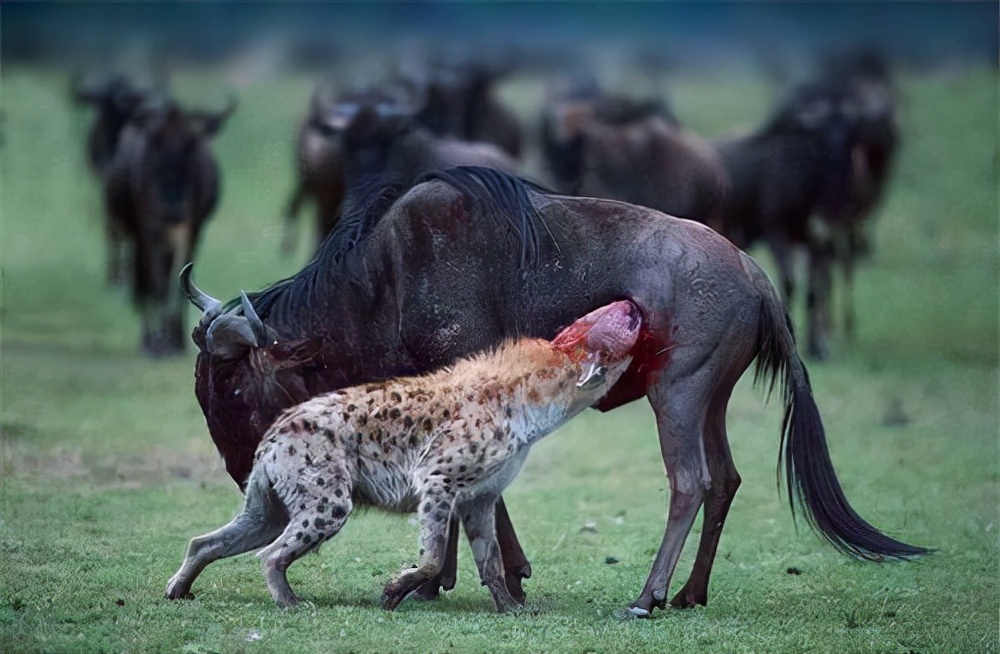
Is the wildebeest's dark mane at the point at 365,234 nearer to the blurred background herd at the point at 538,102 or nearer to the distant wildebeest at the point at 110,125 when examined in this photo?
the blurred background herd at the point at 538,102

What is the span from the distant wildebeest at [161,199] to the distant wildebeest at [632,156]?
383cm

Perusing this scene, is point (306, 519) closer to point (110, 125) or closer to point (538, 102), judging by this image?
point (110, 125)

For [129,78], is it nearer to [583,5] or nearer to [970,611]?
[583,5]

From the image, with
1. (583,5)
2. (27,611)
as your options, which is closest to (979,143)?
(583,5)

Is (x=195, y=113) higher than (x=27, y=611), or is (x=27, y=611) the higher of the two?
(x=195, y=113)

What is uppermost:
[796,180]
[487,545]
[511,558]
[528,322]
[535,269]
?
[535,269]

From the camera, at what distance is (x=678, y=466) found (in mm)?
7230

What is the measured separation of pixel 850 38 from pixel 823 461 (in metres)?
9.92

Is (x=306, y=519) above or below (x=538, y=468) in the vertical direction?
above

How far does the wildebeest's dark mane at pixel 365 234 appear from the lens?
25.7 ft

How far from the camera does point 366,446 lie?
6.96 metres

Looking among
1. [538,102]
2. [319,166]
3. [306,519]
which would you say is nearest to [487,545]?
[306,519]

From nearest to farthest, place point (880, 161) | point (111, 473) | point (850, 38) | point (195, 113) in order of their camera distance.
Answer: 1. point (111, 473)
2. point (195, 113)
3. point (850, 38)
4. point (880, 161)

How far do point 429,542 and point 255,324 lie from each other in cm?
148
